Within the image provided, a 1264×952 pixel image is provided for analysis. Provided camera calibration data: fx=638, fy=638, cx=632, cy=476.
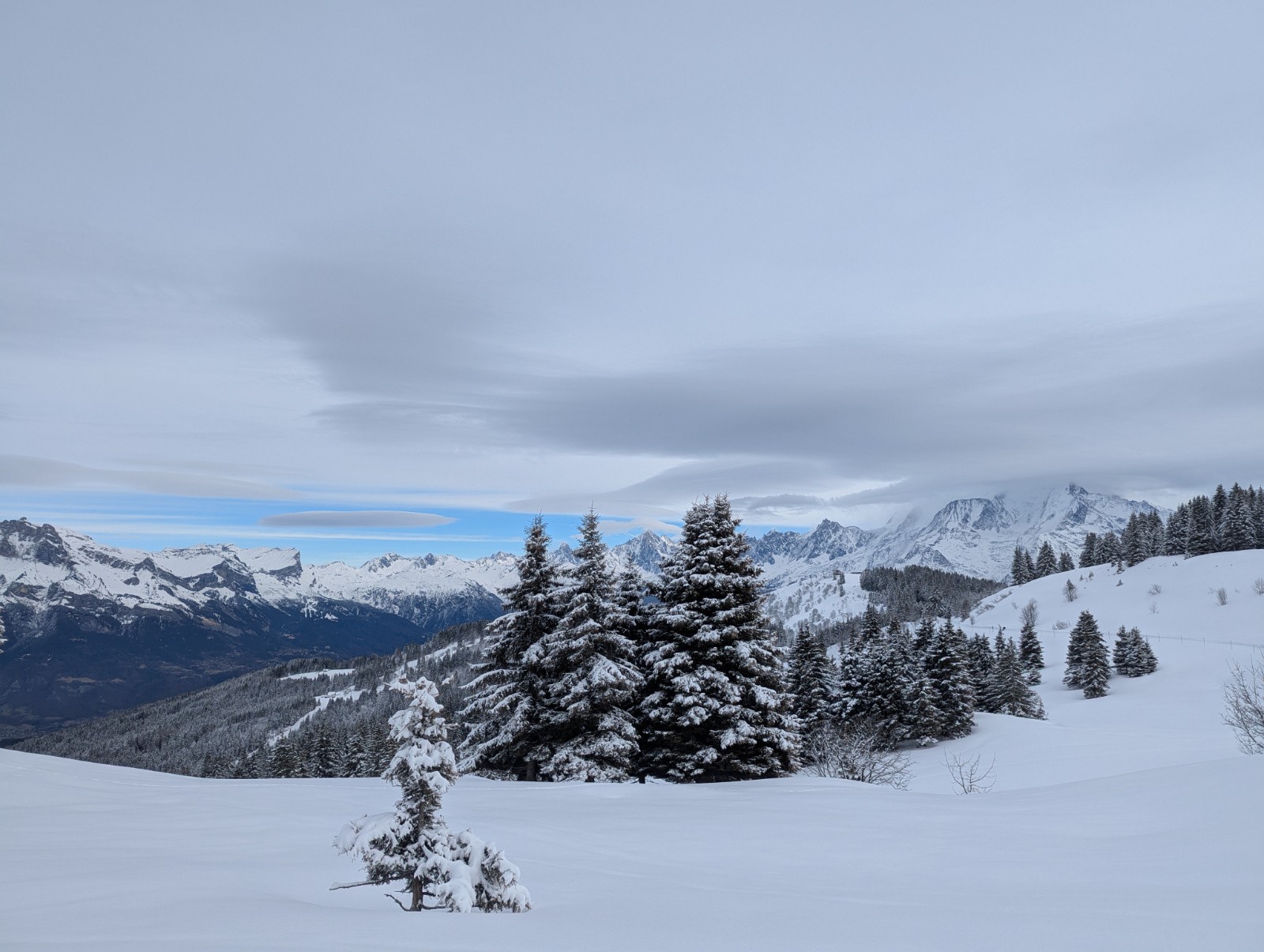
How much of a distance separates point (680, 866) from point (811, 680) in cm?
4229

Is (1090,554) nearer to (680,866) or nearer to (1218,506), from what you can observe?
(1218,506)

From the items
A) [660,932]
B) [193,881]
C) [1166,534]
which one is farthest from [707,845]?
[1166,534]

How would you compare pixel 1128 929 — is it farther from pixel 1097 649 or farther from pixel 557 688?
pixel 1097 649

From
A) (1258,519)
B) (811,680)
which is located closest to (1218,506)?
(1258,519)

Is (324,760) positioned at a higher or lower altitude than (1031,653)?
lower

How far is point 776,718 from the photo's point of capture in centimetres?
2084

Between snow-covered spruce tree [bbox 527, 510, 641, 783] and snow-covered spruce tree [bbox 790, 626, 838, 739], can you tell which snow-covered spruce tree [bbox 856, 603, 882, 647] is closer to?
snow-covered spruce tree [bbox 790, 626, 838, 739]

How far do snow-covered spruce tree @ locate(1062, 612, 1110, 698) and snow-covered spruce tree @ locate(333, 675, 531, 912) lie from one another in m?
88.1

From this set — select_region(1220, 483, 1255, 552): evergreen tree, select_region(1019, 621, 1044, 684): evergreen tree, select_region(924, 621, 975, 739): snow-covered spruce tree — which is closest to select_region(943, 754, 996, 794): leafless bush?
select_region(924, 621, 975, 739): snow-covered spruce tree

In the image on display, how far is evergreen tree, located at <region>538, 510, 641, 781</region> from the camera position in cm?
2052

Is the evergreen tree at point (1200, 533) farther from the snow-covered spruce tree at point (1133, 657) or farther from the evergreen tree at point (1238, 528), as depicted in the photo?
the snow-covered spruce tree at point (1133, 657)

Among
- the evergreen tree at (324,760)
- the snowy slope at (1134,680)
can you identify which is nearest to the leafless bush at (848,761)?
the snowy slope at (1134,680)

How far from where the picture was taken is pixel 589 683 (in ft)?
68.6

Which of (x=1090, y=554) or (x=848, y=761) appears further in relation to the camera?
(x=1090, y=554)
